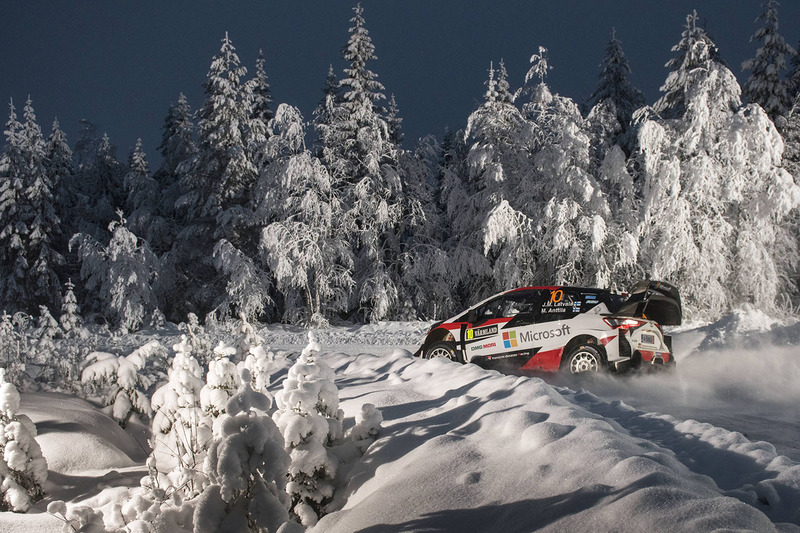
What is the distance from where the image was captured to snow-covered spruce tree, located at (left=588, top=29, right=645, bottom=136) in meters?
27.3

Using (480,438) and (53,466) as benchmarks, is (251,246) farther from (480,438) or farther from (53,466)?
(480,438)

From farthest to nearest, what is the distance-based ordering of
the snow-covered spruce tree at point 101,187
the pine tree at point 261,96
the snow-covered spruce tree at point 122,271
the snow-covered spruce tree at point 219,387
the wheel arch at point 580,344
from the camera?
the snow-covered spruce tree at point 101,187
the pine tree at point 261,96
the snow-covered spruce tree at point 122,271
the wheel arch at point 580,344
the snow-covered spruce tree at point 219,387

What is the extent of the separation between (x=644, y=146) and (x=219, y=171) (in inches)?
727

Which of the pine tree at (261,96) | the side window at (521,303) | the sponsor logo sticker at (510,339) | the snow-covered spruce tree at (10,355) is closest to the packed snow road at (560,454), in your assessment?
the sponsor logo sticker at (510,339)

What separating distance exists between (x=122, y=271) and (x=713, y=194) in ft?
76.6

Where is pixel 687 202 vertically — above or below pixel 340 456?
above

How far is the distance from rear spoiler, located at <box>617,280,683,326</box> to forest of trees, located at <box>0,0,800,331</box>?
11737mm

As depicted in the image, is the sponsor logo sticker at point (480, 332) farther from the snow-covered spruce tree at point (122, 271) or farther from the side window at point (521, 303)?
the snow-covered spruce tree at point (122, 271)

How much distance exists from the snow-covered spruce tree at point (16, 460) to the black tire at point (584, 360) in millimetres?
7322

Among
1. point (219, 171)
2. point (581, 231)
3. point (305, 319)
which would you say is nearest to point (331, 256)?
point (305, 319)

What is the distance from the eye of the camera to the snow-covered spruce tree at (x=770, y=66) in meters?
25.8

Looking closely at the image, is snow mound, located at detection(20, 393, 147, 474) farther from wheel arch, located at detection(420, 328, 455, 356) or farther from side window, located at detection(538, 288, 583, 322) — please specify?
side window, located at detection(538, 288, 583, 322)

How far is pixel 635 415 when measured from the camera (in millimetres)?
6246

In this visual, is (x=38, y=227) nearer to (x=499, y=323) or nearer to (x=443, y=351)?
(x=443, y=351)
